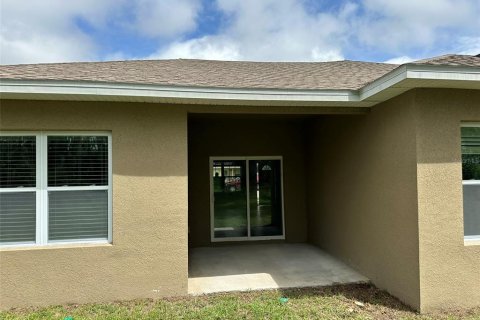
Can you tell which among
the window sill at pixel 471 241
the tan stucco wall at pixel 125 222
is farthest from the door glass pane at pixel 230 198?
the window sill at pixel 471 241

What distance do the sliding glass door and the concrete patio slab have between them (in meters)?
0.66

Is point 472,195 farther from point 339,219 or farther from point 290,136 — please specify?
point 290,136

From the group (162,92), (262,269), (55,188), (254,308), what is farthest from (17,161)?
(262,269)

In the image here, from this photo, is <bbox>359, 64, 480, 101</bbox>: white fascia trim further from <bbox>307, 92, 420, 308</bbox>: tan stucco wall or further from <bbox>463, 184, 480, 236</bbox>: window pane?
<bbox>463, 184, 480, 236</bbox>: window pane

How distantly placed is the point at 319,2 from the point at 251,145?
646cm

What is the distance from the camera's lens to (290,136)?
9.03 metres

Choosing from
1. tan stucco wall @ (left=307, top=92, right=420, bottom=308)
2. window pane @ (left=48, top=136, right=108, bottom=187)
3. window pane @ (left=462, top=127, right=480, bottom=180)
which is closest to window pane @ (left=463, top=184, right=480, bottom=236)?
window pane @ (left=462, top=127, right=480, bottom=180)

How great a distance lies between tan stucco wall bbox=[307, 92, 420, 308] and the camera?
4.77 m

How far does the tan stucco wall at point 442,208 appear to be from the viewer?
4.57m

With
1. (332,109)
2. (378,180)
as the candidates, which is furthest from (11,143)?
(378,180)

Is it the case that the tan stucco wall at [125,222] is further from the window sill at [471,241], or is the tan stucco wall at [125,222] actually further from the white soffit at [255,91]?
the window sill at [471,241]

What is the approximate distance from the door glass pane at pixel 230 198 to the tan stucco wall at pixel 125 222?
3.60 m

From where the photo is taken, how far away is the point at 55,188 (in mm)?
4922

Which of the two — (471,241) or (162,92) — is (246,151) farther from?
(471,241)
